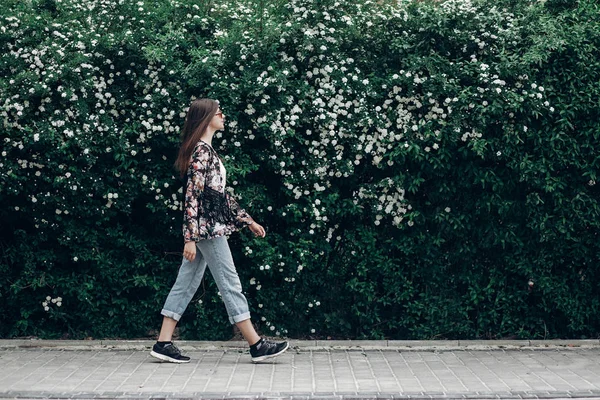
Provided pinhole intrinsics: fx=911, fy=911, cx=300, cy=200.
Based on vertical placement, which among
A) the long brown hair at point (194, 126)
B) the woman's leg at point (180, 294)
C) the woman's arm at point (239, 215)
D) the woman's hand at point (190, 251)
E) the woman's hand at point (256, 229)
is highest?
the long brown hair at point (194, 126)

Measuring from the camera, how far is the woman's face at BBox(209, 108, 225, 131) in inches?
292

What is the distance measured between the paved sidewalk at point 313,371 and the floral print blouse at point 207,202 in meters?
1.12

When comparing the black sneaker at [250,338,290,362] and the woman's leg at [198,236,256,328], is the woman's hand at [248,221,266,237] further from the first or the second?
the black sneaker at [250,338,290,362]

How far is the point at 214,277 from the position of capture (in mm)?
7438

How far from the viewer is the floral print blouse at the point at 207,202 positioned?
287 inches

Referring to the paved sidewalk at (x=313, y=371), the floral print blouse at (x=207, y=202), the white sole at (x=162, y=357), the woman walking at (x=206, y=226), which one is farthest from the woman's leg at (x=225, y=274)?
the white sole at (x=162, y=357)

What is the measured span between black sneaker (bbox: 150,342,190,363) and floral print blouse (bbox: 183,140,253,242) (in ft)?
3.05

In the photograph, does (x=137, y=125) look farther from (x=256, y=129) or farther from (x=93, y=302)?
(x=93, y=302)

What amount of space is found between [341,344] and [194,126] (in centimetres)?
240

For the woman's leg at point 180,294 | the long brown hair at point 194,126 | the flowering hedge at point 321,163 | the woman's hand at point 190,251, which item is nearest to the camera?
the woman's hand at point 190,251

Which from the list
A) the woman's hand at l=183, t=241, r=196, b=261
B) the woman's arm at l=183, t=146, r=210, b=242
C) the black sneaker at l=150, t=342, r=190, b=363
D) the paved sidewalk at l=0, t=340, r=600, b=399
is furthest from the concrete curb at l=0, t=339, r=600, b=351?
the woman's arm at l=183, t=146, r=210, b=242

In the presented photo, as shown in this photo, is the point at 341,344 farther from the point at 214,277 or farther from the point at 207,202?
the point at 207,202

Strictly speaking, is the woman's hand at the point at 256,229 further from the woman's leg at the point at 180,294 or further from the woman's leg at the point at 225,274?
the woman's leg at the point at 180,294

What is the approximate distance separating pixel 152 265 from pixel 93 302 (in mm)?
632
